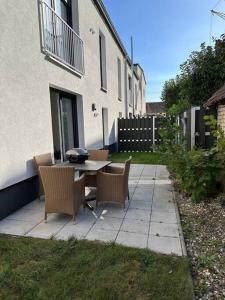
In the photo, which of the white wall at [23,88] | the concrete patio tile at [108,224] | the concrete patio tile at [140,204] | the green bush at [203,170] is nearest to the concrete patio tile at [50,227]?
the concrete patio tile at [108,224]

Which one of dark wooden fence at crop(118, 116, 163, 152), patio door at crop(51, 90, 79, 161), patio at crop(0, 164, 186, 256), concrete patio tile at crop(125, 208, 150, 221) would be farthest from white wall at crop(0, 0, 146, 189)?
dark wooden fence at crop(118, 116, 163, 152)

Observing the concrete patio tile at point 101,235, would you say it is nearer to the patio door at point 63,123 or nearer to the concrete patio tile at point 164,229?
the concrete patio tile at point 164,229

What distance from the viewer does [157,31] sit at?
12836 millimetres

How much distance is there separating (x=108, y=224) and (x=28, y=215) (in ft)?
4.61

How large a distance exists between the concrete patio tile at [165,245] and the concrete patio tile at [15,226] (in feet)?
5.85

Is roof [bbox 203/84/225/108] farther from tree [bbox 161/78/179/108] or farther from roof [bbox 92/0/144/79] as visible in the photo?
tree [bbox 161/78/179/108]

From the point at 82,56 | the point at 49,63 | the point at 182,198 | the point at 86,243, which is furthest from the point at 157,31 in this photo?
the point at 86,243

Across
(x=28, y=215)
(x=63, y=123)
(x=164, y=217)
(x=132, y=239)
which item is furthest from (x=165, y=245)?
(x=63, y=123)

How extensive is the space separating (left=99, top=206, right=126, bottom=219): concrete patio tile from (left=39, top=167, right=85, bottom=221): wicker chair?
22.7 inches

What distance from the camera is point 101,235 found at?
3293mm

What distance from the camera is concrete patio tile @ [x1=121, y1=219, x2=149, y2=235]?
345cm

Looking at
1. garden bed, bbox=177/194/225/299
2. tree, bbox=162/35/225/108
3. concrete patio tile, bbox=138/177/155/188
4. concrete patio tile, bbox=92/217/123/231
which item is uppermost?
tree, bbox=162/35/225/108

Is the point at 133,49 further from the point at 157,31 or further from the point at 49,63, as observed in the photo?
the point at 49,63

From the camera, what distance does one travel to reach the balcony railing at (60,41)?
5.29 metres
